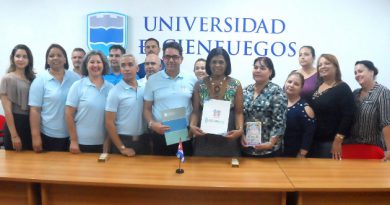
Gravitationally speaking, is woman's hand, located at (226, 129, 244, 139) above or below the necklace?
below

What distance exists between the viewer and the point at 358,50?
15.0 ft

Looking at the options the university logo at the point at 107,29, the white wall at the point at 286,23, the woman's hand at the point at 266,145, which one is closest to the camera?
the woman's hand at the point at 266,145

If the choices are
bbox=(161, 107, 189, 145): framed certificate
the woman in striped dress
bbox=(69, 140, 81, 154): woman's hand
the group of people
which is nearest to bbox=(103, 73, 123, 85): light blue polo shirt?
the group of people

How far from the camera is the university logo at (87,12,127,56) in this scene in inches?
183

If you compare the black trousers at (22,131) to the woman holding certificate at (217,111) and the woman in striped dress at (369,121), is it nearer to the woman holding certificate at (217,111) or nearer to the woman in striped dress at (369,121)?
the woman holding certificate at (217,111)

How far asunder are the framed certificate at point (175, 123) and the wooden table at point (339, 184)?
80 cm

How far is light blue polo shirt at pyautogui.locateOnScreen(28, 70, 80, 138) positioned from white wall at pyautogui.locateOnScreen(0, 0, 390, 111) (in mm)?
1958

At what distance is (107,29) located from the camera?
466 centimetres

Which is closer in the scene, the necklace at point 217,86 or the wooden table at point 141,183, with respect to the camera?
the wooden table at point 141,183

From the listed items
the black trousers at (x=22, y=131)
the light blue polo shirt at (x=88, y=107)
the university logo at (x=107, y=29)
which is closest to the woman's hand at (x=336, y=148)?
the light blue polo shirt at (x=88, y=107)

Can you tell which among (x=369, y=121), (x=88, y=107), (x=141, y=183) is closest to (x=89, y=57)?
(x=88, y=107)

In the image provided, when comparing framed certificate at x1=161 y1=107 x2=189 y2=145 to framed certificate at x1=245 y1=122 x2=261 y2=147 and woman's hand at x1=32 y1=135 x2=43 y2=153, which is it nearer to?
framed certificate at x1=245 y1=122 x2=261 y2=147

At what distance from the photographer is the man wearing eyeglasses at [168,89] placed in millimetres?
2742

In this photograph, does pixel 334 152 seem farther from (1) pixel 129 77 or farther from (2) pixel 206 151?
(1) pixel 129 77
